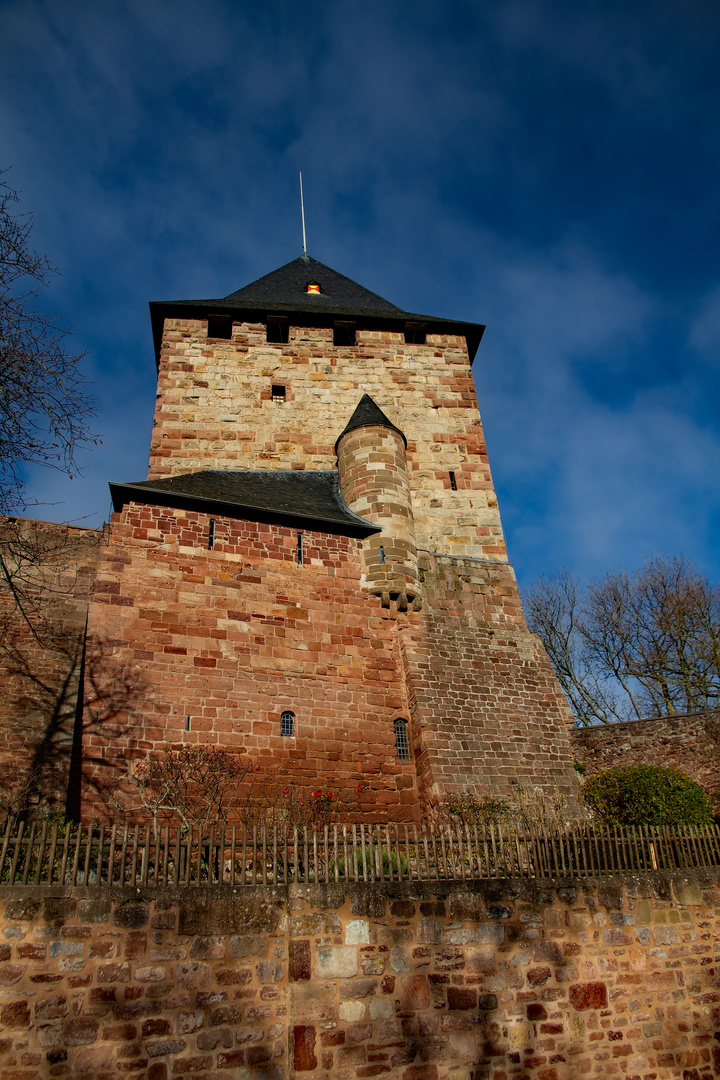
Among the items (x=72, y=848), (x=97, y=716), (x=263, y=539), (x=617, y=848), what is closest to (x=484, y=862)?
(x=617, y=848)

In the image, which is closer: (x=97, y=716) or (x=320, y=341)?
(x=97, y=716)

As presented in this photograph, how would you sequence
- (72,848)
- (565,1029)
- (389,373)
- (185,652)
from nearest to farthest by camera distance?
(72,848), (565,1029), (185,652), (389,373)

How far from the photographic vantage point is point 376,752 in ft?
34.6

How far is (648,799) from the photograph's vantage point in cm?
1066

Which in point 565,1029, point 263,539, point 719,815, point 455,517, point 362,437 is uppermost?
point 362,437

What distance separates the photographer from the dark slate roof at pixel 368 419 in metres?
13.9

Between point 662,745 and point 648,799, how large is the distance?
3529 mm

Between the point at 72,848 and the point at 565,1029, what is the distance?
447 centimetres

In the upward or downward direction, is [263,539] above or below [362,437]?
below

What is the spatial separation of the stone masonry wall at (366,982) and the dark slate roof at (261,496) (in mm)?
6448

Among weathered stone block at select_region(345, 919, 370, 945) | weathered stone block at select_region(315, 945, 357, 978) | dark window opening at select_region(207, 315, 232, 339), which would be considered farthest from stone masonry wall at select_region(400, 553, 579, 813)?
dark window opening at select_region(207, 315, 232, 339)

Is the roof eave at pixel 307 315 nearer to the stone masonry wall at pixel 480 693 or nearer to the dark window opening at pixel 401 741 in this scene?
the stone masonry wall at pixel 480 693

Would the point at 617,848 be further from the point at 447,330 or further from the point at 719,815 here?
the point at 447,330

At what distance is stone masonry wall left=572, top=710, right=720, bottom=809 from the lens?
13219mm
